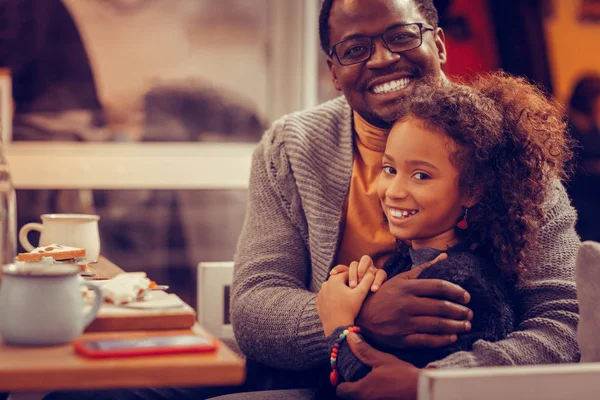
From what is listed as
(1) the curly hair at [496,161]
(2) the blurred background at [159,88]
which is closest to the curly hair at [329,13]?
(1) the curly hair at [496,161]

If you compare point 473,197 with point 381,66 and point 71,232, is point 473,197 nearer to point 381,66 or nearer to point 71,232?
point 381,66

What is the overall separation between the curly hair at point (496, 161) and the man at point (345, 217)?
0.09 meters

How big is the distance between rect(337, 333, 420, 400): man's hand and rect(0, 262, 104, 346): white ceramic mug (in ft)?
1.70

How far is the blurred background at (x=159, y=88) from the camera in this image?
3.76 meters

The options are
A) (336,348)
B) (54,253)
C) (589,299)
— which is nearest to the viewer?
(589,299)

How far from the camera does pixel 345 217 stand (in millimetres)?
1821

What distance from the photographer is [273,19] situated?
390cm

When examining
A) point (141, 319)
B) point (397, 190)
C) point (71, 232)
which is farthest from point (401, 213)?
point (71, 232)

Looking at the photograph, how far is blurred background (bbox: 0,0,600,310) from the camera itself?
376 cm

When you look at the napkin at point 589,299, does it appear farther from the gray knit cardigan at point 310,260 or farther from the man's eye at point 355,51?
the man's eye at point 355,51

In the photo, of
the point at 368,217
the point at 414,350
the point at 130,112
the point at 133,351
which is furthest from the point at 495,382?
the point at 130,112

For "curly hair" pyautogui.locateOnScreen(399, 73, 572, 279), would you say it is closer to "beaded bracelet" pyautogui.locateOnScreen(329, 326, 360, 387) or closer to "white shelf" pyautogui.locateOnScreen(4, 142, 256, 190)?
"beaded bracelet" pyautogui.locateOnScreen(329, 326, 360, 387)

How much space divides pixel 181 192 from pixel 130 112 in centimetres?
45

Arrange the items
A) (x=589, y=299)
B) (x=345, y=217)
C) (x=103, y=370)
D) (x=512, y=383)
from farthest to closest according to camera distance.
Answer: (x=345, y=217), (x=589, y=299), (x=512, y=383), (x=103, y=370)
